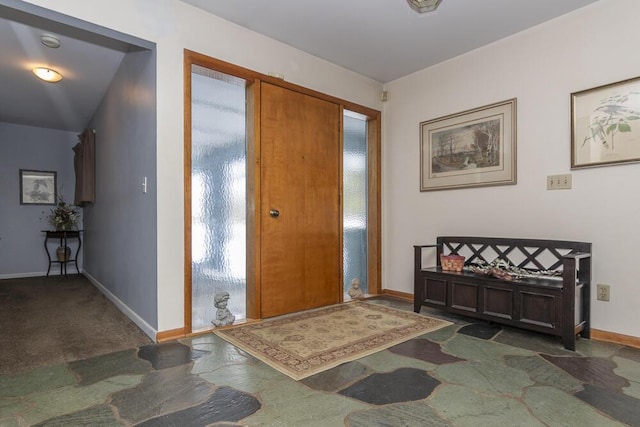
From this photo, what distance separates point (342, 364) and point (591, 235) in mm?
2094

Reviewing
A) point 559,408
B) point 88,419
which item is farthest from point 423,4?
point 88,419

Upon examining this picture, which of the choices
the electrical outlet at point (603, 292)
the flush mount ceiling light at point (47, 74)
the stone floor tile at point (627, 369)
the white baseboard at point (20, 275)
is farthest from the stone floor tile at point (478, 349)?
the white baseboard at point (20, 275)

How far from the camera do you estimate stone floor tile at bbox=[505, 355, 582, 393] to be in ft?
5.91

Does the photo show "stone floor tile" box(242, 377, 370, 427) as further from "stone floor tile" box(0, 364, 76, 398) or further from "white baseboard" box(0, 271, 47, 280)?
"white baseboard" box(0, 271, 47, 280)

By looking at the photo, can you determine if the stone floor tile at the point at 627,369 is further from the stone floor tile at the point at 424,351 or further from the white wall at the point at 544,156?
the stone floor tile at the point at 424,351

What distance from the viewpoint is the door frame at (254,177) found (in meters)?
2.59

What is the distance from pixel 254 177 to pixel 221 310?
114 cm

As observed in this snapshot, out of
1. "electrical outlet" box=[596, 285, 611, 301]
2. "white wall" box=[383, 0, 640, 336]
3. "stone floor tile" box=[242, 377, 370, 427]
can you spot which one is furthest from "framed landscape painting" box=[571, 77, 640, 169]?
"stone floor tile" box=[242, 377, 370, 427]

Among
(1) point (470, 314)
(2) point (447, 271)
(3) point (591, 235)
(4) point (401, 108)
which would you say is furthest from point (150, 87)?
(3) point (591, 235)

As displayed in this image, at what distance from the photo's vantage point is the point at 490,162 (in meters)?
3.18

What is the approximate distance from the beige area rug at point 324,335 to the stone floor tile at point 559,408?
2.98 feet

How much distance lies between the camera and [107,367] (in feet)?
6.64

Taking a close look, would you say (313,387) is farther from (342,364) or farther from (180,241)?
(180,241)

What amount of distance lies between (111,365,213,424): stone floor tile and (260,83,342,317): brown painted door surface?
1.17m
